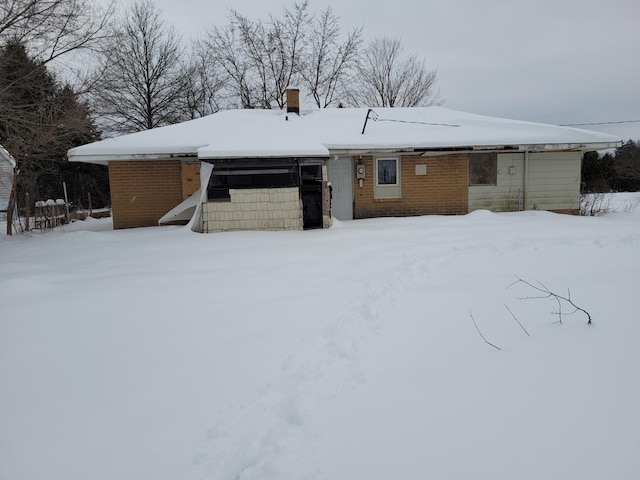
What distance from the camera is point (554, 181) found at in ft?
42.7

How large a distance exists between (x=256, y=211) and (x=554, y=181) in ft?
33.2

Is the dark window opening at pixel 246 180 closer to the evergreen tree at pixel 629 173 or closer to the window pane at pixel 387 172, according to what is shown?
the window pane at pixel 387 172

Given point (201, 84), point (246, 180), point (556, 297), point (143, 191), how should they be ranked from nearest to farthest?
point (556, 297)
point (143, 191)
point (246, 180)
point (201, 84)

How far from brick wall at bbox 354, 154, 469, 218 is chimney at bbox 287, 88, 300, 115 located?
4.23 meters

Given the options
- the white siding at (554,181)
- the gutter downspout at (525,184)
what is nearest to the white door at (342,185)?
the gutter downspout at (525,184)

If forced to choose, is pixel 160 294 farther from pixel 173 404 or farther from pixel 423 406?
pixel 423 406

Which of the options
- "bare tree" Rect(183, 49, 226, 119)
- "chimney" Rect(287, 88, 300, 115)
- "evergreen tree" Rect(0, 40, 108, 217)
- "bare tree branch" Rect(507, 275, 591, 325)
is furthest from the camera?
"bare tree" Rect(183, 49, 226, 119)

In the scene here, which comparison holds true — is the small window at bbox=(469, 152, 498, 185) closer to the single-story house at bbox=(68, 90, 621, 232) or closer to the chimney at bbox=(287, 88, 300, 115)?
the single-story house at bbox=(68, 90, 621, 232)

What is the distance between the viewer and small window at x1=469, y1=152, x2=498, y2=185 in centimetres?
1298

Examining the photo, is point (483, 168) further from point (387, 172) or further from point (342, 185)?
point (342, 185)

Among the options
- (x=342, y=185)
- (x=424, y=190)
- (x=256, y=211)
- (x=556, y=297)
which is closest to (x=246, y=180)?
(x=256, y=211)

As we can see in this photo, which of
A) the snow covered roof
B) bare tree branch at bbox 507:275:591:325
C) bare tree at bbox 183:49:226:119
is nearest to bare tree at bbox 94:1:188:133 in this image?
bare tree at bbox 183:49:226:119

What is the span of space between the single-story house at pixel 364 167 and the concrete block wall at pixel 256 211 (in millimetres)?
669

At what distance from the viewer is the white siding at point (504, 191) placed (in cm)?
1296
